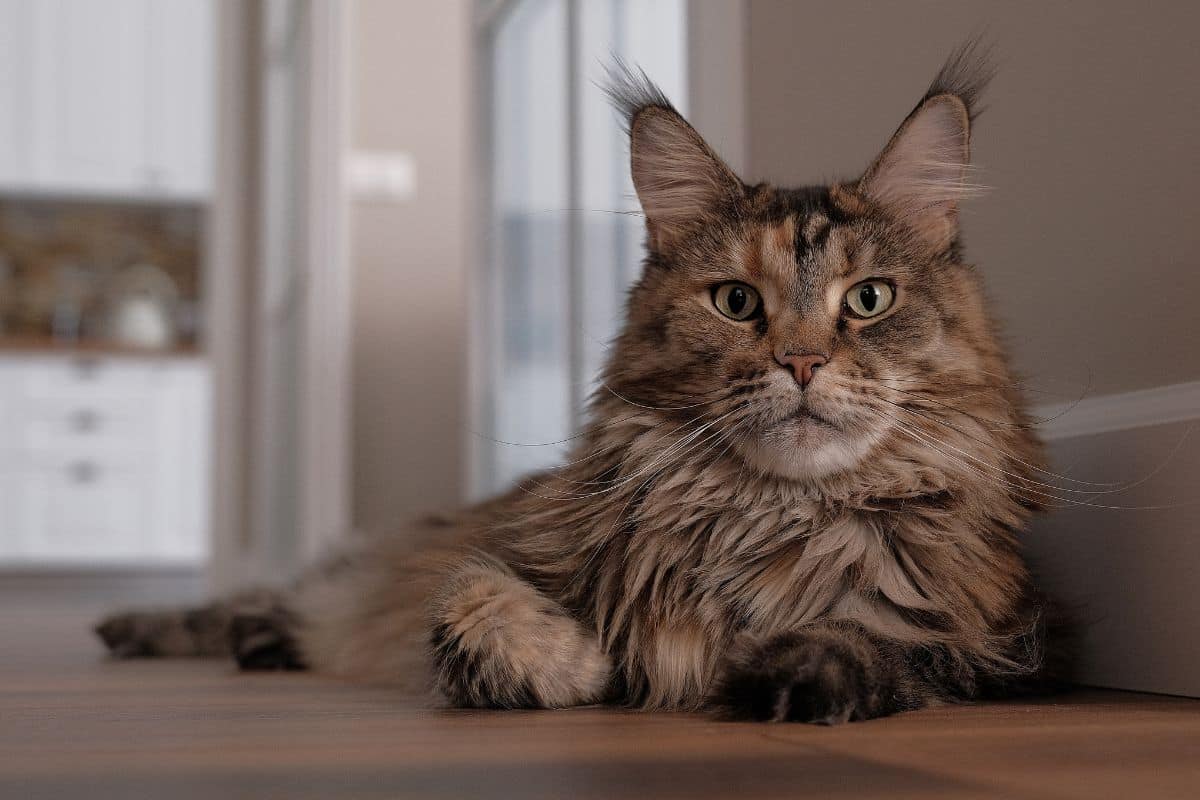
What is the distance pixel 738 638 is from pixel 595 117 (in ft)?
5.31

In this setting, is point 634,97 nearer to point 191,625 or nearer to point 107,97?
point 191,625

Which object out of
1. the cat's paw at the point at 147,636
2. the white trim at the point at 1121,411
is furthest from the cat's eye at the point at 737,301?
the cat's paw at the point at 147,636

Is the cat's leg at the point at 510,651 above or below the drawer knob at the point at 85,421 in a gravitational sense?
below

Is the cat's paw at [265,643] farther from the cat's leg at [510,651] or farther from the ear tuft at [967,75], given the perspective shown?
the ear tuft at [967,75]

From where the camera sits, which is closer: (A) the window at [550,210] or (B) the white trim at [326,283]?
(A) the window at [550,210]

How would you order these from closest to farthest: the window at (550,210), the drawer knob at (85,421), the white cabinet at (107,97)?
1. the window at (550,210)
2. the drawer knob at (85,421)
3. the white cabinet at (107,97)

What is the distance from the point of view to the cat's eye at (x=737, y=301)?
136 centimetres

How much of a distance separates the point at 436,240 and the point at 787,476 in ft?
11.4

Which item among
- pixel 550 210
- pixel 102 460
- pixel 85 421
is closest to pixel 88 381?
pixel 85 421

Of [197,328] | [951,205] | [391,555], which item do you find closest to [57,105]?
[197,328]

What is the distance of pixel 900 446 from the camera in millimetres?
1317

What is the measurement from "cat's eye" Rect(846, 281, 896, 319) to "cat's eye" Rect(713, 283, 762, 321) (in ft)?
0.31

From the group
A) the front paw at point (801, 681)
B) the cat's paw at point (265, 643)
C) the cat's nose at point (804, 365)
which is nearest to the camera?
the front paw at point (801, 681)

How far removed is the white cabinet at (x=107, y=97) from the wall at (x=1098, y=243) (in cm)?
606
